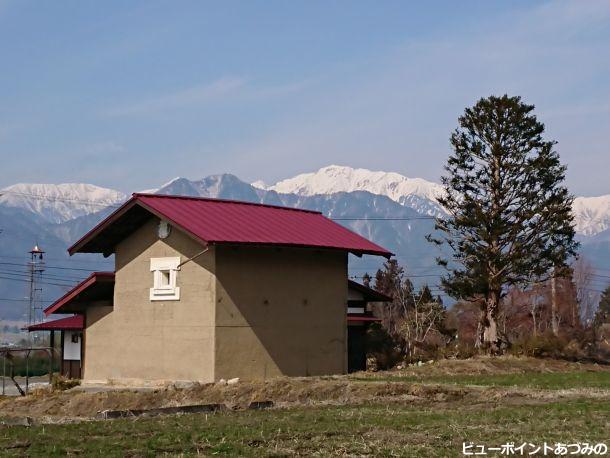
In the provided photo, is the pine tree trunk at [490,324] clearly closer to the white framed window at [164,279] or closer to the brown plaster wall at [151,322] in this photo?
the brown plaster wall at [151,322]

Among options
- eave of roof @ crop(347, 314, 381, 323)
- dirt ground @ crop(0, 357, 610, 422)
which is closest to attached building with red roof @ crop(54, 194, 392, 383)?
dirt ground @ crop(0, 357, 610, 422)

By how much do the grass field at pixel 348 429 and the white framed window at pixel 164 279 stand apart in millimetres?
9776

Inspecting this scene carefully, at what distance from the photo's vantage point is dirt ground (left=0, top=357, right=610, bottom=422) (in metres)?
24.4

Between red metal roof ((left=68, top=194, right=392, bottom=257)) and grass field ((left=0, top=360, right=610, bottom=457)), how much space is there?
9211 mm

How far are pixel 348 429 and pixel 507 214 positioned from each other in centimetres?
2882

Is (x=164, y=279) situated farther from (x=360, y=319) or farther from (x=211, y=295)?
(x=360, y=319)

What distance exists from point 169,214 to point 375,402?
12020 millimetres

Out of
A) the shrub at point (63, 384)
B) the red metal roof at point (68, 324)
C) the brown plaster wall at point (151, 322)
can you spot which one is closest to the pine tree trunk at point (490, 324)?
the brown plaster wall at point (151, 322)

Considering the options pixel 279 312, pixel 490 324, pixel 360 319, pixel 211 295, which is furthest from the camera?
pixel 490 324

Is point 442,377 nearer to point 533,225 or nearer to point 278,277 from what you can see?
point 278,277

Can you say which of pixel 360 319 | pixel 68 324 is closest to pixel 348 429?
pixel 360 319

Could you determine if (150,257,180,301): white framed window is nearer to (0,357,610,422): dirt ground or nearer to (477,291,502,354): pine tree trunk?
(0,357,610,422): dirt ground

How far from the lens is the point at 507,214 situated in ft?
147

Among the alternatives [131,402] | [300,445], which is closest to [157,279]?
[131,402]
